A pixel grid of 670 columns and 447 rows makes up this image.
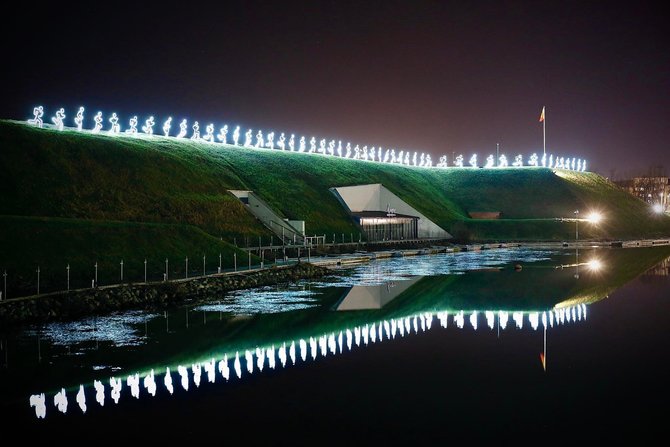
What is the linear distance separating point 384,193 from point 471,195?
5199 centimetres

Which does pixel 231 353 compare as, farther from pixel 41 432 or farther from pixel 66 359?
pixel 41 432

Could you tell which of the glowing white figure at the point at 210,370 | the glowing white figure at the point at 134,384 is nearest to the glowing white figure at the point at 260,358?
the glowing white figure at the point at 210,370

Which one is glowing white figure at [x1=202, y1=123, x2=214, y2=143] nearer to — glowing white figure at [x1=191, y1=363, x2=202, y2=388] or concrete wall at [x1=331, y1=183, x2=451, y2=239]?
concrete wall at [x1=331, y1=183, x2=451, y2=239]

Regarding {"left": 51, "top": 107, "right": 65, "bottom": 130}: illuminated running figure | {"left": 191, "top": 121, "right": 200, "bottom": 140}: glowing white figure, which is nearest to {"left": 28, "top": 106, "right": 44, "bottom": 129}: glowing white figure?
{"left": 51, "top": 107, "right": 65, "bottom": 130}: illuminated running figure

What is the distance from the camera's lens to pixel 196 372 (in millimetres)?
23125

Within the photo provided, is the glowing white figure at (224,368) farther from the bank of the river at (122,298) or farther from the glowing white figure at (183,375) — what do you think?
the bank of the river at (122,298)

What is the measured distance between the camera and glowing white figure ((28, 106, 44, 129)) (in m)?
78.1

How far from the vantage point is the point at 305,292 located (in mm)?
44938

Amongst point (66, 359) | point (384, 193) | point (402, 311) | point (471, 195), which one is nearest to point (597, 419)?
point (66, 359)

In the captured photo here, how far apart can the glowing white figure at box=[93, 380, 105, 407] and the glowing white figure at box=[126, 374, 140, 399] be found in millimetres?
766

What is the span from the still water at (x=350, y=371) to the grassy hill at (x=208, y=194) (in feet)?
40.8

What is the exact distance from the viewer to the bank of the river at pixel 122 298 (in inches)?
1268

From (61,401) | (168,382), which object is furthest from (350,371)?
(61,401)

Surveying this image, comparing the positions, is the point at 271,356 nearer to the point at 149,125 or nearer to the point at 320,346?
the point at 320,346
